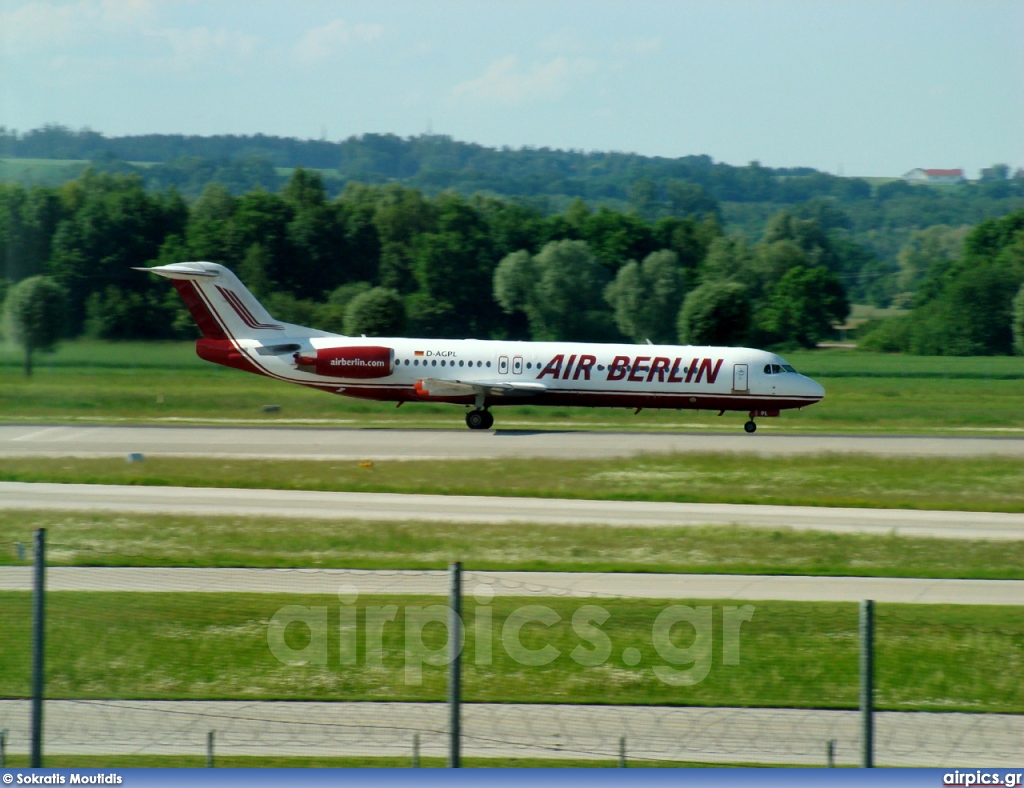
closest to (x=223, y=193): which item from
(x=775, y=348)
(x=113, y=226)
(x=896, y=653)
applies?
(x=113, y=226)

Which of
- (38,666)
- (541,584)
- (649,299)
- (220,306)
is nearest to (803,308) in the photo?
(649,299)

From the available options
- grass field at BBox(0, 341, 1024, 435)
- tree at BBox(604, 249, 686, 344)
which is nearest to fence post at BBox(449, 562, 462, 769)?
grass field at BBox(0, 341, 1024, 435)

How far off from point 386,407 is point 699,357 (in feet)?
48.2

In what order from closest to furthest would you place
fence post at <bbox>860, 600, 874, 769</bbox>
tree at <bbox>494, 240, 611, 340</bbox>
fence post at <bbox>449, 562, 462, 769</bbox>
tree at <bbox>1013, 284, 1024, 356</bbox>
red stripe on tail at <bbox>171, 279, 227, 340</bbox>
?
1. fence post at <bbox>860, 600, 874, 769</bbox>
2. fence post at <bbox>449, 562, 462, 769</bbox>
3. red stripe on tail at <bbox>171, 279, 227, 340</bbox>
4. tree at <bbox>1013, 284, 1024, 356</bbox>
5. tree at <bbox>494, 240, 611, 340</bbox>

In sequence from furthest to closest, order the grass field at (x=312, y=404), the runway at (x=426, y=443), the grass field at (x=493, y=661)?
the grass field at (x=312, y=404)
the runway at (x=426, y=443)
the grass field at (x=493, y=661)

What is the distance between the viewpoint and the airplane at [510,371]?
4216 centimetres

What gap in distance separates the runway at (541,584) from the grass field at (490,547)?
1.81 feet

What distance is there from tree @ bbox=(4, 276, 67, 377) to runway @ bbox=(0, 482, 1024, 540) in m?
27.7

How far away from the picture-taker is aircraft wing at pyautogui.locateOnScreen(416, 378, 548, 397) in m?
42.1

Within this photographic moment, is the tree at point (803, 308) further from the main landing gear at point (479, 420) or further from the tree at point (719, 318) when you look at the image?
the main landing gear at point (479, 420)

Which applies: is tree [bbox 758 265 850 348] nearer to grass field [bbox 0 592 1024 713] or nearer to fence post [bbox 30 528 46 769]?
grass field [bbox 0 592 1024 713]

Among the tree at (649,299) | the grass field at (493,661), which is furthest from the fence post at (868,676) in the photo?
the tree at (649,299)

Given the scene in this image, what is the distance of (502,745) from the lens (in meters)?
10.5

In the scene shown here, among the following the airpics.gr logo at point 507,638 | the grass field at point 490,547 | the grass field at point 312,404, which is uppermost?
the airpics.gr logo at point 507,638
